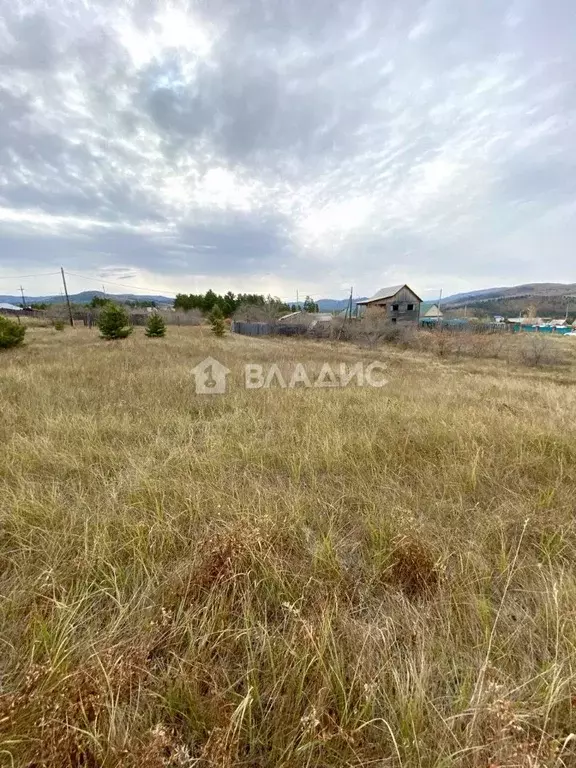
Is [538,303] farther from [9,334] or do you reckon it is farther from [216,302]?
[9,334]

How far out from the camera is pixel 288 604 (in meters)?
1.32

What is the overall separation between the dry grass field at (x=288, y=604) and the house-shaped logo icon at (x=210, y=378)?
2786 mm

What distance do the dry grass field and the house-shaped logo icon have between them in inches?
110

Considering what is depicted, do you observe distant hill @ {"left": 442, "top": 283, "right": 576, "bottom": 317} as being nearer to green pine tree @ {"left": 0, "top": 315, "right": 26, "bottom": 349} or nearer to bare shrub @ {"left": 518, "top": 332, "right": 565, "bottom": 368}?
bare shrub @ {"left": 518, "top": 332, "right": 565, "bottom": 368}

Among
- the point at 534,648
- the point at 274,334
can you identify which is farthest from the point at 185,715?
the point at 274,334

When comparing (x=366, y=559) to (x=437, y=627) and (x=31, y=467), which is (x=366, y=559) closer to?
(x=437, y=627)

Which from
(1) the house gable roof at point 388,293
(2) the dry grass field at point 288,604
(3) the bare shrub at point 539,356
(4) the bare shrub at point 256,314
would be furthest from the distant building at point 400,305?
(2) the dry grass field at point 288,604

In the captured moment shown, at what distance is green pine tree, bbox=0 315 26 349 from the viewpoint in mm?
11794

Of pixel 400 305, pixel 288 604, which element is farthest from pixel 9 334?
pixel 400 305

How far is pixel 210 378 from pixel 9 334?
35.8 feet

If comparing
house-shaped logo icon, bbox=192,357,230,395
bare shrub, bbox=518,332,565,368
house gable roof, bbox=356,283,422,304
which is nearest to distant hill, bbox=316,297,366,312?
house gable roof, bbox=356,283,422,304

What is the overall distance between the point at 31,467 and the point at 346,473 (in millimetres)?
2950

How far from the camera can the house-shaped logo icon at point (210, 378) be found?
Result: 238 inches

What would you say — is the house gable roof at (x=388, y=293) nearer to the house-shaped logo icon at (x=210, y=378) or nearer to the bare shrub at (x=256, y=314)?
the bare shrub at (x=256, y=314)
